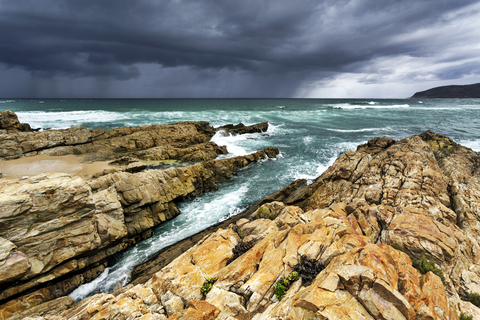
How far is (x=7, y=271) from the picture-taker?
8.78m

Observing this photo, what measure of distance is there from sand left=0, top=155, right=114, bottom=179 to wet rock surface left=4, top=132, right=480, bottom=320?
596 inches

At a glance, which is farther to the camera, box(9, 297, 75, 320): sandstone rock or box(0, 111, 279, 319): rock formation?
box(0, 111, 279, 319): rock formation

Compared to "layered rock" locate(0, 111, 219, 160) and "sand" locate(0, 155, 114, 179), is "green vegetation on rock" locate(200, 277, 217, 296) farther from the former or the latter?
"layered rock" locate(0, 111, 219, 160)

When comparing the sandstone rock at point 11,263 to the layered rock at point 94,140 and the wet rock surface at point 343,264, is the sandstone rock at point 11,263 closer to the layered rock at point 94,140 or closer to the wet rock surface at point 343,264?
the wet rock surface at point 343,264

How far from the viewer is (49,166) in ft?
68.5

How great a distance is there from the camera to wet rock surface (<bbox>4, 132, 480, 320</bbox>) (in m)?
5.82

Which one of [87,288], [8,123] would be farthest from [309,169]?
[8,123]

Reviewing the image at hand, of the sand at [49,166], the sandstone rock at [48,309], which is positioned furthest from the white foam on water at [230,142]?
the sandstone rock at [48,309]

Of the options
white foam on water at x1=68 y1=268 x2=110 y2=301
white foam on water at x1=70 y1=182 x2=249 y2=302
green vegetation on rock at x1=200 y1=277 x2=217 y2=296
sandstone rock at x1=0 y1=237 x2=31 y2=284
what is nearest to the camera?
green vegetation on rock at x1=200 y1=277 x2=217 y2=296

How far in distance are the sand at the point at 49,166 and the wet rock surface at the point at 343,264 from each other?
1513 centimetres

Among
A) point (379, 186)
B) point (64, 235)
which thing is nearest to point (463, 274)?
point (379, 186)

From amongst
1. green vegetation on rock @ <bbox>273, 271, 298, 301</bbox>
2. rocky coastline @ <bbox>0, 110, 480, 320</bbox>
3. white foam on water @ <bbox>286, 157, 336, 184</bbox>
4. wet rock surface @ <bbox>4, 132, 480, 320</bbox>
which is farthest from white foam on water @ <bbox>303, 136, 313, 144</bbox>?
green vegetation on rock @ <bbox>273, 271, 298, 301</bbox>

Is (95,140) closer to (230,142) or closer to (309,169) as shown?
(230,142)

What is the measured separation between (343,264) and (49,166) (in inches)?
1058
